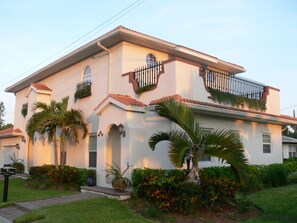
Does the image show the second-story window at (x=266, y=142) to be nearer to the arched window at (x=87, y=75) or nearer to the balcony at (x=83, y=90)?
the balcony at (x=83, y=90)

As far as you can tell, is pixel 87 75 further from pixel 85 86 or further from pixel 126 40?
pixel 126 40

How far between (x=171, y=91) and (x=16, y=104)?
58.5 feet

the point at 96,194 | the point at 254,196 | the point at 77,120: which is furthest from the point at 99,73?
the point at 254,196

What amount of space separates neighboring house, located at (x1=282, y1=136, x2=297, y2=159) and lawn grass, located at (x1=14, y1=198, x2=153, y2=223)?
20.1 metres

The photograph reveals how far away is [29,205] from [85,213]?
8.12ft

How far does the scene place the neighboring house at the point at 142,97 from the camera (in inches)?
457

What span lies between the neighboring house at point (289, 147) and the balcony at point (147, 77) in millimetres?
16630

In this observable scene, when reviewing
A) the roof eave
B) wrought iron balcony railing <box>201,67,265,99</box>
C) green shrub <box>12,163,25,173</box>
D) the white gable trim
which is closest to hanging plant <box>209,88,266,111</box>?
wrought iron balcony railing <box>201,67,265,99</box>

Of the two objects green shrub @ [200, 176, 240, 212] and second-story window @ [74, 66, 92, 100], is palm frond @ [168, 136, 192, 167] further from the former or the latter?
second-story window @ [74, 66, 92, 100]

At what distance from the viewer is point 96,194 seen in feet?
37.4

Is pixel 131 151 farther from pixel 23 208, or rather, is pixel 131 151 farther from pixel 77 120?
pixel 77 120

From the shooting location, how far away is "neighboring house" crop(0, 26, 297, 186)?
11.6 meters

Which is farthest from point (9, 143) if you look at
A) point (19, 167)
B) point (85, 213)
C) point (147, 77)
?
point (85, 213)

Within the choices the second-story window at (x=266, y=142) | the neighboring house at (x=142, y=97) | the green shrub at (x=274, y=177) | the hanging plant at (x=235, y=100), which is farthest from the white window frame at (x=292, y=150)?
the green shrub at (x=274, y=177)
